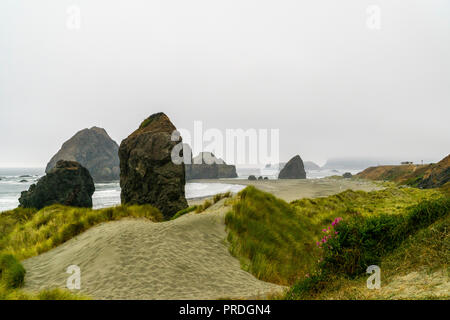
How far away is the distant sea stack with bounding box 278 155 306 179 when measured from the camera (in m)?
126

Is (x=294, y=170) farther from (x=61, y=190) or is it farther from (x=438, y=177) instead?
(x=61, y=190)

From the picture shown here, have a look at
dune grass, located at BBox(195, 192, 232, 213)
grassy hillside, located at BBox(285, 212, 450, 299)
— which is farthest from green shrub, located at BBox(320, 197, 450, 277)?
dune grass, located at BBox(195, 192, 232, 213)

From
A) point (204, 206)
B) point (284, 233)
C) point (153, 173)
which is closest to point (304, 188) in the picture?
point (153, 173)

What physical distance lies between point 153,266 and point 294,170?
127 m

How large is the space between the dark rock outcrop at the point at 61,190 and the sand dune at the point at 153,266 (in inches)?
938

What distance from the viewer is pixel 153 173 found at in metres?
19.5

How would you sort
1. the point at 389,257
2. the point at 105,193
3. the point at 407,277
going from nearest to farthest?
the point at 407,277 → the point at 389,257 → the point at 105,193

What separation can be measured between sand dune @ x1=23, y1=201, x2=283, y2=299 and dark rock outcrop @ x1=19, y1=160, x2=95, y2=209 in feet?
78.2

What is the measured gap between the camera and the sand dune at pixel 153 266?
4.95 meters

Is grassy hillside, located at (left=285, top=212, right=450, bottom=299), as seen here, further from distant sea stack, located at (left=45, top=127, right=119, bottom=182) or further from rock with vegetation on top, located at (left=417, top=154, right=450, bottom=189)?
distant sea stack, located at (left=45, top=127, right=119, bottom=182)
